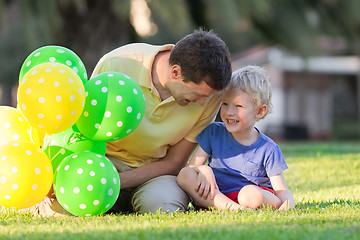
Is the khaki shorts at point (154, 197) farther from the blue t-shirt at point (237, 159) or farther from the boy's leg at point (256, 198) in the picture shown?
the boy's leg at point (256, 198)

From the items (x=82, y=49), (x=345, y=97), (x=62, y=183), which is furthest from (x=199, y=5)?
(x=345, y=97)

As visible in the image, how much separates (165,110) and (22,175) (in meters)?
1.12

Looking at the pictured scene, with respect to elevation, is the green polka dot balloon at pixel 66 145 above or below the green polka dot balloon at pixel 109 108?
below

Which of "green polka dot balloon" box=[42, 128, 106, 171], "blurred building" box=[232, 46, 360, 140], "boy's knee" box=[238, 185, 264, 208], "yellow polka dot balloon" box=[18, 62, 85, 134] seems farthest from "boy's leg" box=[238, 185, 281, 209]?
"blurred building" box=[232, 46, 360, 140]

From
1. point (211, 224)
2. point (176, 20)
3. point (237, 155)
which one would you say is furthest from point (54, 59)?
point (176, 20)

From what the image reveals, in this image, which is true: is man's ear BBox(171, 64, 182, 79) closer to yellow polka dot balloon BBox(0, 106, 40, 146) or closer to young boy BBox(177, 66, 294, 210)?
young boy BBox(177, 66, 294, 210)

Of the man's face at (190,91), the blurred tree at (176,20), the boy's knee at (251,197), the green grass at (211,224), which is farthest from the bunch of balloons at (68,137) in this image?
the blurred tree at (176,20)

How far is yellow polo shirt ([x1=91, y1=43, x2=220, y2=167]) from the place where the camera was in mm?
3758

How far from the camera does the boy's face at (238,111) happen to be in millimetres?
3754

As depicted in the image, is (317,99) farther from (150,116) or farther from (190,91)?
(190,91)

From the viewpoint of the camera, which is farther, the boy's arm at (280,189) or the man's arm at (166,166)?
the man's arm at (166,166)

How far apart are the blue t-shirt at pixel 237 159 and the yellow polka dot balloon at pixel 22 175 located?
1.19 meters

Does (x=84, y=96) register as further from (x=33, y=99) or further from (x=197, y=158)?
(x=197, y=158)

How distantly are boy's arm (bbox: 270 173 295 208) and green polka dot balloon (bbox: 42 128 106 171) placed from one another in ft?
3.82
